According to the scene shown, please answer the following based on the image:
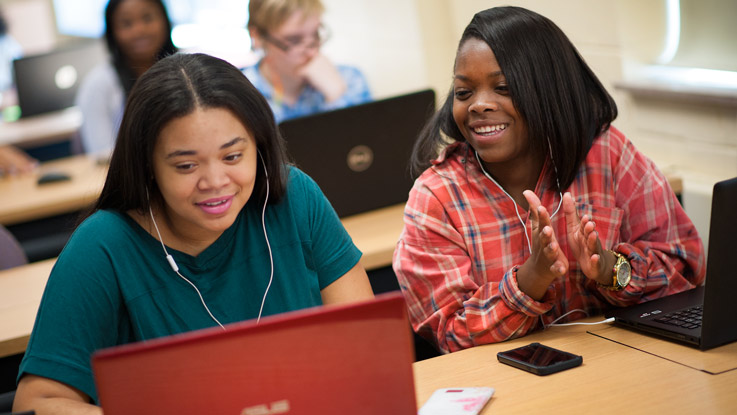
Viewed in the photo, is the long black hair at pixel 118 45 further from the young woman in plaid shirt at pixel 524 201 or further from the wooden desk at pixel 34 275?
the young woman in plaid shirt at pixel 524 201

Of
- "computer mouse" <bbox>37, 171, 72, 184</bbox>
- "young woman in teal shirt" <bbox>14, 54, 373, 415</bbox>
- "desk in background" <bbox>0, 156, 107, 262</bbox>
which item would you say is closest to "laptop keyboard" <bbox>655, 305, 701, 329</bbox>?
"young woman in teal shirt" <bbox>14, 54, 373, 415</bbox>

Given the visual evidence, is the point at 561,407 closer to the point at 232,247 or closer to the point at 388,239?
the point at 232,247

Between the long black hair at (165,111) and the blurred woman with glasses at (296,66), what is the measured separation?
5.29ft

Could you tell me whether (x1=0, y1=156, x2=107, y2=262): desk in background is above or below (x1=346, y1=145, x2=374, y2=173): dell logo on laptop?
below

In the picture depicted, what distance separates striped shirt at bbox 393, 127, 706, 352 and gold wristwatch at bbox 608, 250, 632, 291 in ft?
0.07

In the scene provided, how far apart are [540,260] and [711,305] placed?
0.94 ft

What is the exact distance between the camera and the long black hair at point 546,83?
1584 millimetres

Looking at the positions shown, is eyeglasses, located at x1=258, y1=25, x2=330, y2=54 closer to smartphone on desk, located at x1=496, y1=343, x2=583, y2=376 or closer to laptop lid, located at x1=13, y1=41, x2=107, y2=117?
smartphone on desk, located at x1=496, y1=343, x2=583, y2=376

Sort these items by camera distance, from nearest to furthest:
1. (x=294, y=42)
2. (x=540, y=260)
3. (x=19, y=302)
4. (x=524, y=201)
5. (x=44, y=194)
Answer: (x=540, y=260)
(x=524, y=201)
(x=19, y=302)
(x=294, y=42)
(x=44, y=194)

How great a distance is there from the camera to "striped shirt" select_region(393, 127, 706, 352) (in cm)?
161

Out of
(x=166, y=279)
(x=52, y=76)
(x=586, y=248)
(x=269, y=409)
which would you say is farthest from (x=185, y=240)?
(x=52, y=76)

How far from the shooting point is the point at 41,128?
584 centimetres

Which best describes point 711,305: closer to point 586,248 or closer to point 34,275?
point 586,248

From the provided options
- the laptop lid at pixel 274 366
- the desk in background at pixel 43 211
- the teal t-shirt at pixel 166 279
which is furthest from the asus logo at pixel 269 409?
the desk in background at pixel 43 211
